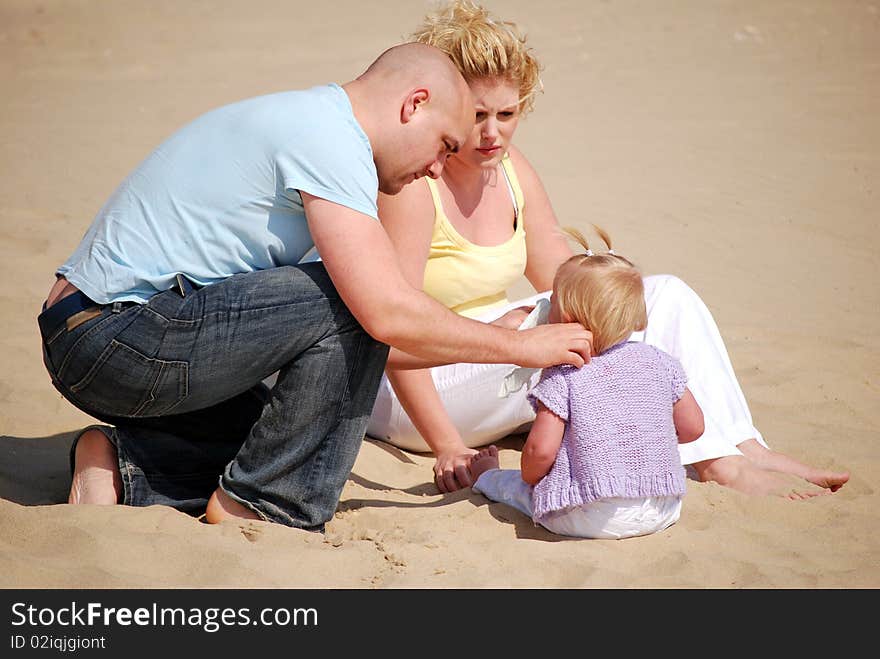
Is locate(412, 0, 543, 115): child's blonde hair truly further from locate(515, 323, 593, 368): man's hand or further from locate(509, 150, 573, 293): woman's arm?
locate(515, 323, 593, 368): man's hand

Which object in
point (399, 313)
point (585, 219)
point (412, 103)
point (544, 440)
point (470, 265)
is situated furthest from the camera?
point (585, 219)

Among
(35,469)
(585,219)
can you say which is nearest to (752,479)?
(35,469)

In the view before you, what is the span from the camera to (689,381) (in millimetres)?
3482

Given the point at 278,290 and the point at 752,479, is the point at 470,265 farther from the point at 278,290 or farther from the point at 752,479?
the point at 752,479

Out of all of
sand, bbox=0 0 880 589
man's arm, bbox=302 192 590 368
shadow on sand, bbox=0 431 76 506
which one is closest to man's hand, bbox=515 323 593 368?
man's arm, bbox=302 192 590 368

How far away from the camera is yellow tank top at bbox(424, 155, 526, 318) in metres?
3.62

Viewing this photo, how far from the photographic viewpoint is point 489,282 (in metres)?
3.73

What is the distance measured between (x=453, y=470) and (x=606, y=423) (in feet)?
2.47

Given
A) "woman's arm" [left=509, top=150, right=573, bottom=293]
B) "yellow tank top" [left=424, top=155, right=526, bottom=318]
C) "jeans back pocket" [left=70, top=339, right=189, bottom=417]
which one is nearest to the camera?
"jeans back pocket" [left=70, top=339, right=189, bottom=417]

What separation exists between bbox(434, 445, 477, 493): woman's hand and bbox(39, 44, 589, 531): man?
59cm

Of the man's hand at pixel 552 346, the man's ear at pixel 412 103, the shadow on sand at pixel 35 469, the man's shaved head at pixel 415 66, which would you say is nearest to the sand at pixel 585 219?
the shadow on sand at pixel 35 469
